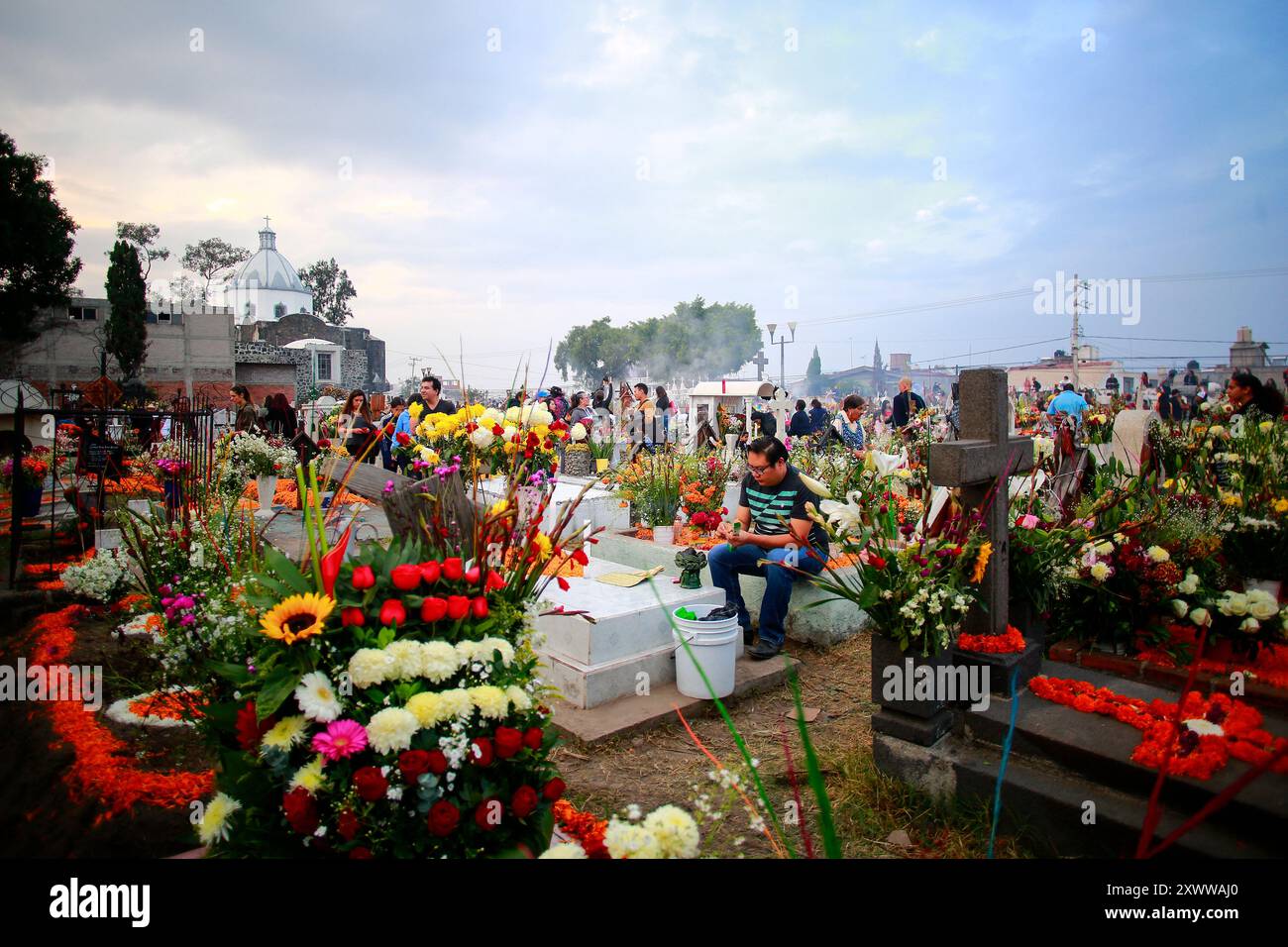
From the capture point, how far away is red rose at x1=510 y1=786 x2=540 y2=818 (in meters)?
2.12

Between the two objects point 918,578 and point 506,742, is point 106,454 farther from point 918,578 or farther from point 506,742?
point 918,578

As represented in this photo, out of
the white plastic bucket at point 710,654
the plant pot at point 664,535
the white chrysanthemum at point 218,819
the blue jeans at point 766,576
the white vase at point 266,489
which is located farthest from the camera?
the white vase at point 266,489

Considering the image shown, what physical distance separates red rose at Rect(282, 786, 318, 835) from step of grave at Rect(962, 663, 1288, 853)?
8.97 ft

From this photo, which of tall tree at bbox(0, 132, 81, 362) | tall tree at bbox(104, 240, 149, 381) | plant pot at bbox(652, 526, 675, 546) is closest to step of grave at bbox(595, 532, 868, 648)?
plant pot at bbox(652, 526, 675, 546)

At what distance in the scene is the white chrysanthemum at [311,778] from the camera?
197 centimetres

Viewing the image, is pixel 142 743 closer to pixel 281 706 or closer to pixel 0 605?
pixel 281 706

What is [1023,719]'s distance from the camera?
10.7 ft

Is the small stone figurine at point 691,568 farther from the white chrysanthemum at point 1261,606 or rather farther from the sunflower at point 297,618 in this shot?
the sunflower at point 297,618

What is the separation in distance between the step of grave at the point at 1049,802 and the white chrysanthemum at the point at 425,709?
2268 mm

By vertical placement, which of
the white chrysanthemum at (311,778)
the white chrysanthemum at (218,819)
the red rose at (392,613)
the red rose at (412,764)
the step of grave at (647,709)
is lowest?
the step of grave at (647,709)

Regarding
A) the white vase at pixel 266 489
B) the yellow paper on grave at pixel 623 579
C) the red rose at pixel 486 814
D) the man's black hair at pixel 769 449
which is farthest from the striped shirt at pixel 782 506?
the white vase at pixel 266 489

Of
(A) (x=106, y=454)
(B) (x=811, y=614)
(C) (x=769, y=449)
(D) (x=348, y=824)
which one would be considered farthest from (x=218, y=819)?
(A) (x=106, y=454)

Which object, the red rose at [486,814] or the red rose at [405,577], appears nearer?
the red rose at [486,814]
